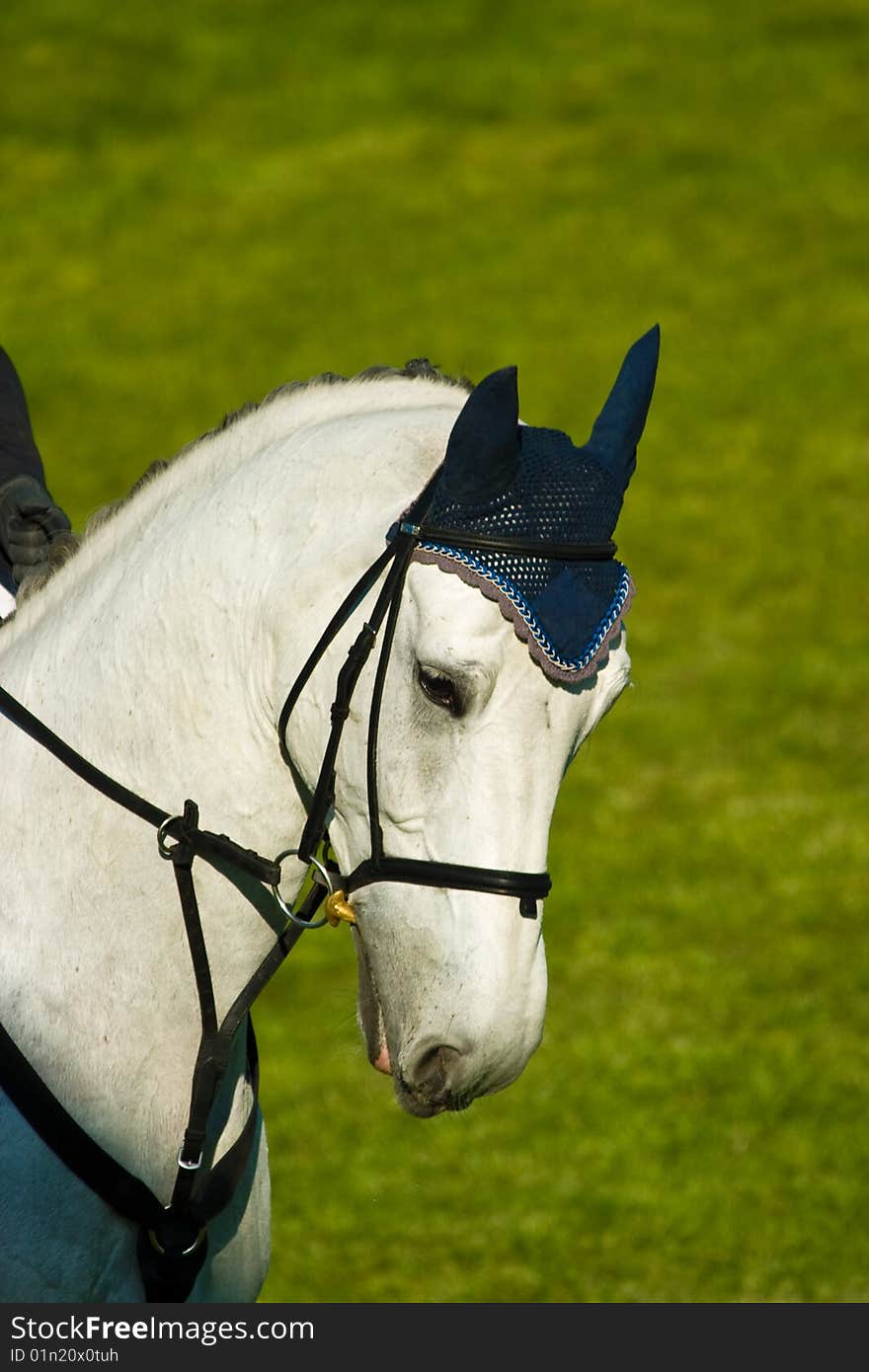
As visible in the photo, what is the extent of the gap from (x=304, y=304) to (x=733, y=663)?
19.3ft

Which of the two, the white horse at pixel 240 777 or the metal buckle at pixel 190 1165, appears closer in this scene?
the white horse at pixel 240 777

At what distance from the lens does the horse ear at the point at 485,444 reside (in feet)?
8.01

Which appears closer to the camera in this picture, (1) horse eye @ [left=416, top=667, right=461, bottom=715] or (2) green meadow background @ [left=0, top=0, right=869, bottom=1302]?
(1) horse eye @ [left=416, top=667, right=461, bottom=715]

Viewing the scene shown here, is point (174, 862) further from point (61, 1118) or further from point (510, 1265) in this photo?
point (510, 1265)

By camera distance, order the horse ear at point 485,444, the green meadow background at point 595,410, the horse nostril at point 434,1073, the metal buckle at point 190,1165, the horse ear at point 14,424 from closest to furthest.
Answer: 1. the horse ear at point 485,444
2. the horse nostril at point 434,1073
3. the metal buckle at point 190,1165
4. the horse ear at point 14,424
5. the green meadow background at point 595,410

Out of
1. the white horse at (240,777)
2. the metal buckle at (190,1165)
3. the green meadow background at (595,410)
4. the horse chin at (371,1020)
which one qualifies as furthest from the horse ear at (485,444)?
the metal buckle at (190,1165)

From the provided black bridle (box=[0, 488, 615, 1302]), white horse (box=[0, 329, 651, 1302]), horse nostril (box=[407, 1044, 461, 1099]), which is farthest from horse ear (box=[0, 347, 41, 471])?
horse nostril (box=[407, 1044, 461, 1099])

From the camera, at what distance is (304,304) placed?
14258 millimetres

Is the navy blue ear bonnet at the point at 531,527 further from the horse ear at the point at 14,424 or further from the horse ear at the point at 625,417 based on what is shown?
the horse ear at the point at 14,424

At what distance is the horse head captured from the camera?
2.49m

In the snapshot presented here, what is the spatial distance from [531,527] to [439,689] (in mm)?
290

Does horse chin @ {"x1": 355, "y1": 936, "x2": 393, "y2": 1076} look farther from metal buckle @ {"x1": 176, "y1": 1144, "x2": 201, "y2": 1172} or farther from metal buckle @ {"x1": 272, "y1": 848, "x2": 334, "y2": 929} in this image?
metal buckle @ {"x1": 176, "y1": 1144, "x2": 201, "y2": 1172}

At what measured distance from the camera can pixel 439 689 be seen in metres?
2.50

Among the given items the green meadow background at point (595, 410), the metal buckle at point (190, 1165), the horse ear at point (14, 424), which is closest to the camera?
the metal buckle at point (190, 1165)
